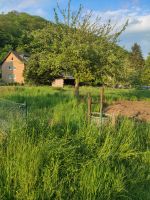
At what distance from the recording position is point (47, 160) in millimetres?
5586

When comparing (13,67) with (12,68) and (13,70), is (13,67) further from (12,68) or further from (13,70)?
(13,70)

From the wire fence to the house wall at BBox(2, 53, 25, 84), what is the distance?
73.1m

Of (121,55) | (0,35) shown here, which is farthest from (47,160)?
(0,35)

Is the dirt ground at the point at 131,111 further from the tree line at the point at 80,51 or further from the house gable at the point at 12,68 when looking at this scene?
the house gable at the point at 12,68

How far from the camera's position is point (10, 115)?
754 centimetres

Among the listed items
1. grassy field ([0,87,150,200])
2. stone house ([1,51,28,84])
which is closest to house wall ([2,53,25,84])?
stone house ([1,51,28,84])

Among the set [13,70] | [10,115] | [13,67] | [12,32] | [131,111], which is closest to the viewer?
[10,115]

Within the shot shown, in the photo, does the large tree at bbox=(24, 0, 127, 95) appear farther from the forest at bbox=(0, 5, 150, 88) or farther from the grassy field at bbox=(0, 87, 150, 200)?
the grassy field at bbox=(0, 87, 150, 200)

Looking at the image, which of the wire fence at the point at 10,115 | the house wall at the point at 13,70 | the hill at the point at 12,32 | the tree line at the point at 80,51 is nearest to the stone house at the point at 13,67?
the house wall at the point at 13,70

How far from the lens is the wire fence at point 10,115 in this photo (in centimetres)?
682

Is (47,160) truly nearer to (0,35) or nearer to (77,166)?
(77,166)

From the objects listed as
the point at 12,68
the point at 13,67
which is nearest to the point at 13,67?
the point at 13,67

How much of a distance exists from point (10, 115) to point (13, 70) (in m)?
79.1

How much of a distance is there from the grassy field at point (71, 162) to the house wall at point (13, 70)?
7468 centimetres
